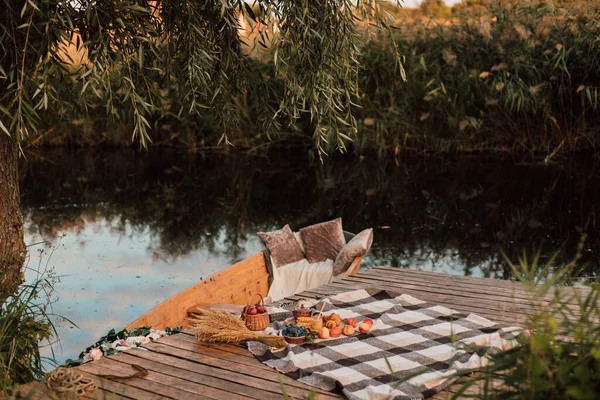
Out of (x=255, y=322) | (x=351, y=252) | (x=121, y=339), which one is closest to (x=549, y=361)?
(x=255, y=322)

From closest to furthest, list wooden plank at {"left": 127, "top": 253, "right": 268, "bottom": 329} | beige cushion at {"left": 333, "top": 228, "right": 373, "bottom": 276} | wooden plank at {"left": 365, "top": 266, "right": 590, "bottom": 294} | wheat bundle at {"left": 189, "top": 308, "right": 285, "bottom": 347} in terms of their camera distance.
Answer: wheat bundle at {"left": 189, "top": 308, "right": 285, "bottom": 347} → wooden plank at {"left": 127, "top": 253, "right": 268, "bottom": 329} → wooden plank at {"left": 365, "top": 266, "right": 590, "bottom": 294} → beige cushion at {"left": 333, "top": 228, "right": 373, "bottom": 276}

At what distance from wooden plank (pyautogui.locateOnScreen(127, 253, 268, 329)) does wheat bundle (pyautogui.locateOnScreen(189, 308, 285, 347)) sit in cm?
72

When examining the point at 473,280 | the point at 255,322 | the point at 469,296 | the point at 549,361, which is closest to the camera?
the point at 549,361

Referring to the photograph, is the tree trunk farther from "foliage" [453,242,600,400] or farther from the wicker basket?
"foliage" [453,242,600,400]

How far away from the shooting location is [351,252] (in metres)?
6.41

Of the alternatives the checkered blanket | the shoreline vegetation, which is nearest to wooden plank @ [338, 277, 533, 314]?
the checkered blanket

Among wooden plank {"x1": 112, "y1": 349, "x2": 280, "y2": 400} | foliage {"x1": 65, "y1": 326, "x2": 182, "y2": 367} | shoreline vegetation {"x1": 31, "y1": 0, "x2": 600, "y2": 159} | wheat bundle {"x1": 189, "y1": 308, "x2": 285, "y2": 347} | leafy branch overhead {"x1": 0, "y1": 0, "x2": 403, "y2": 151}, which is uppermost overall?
shoreline vegetation {"x1": 31, "y1": 0, "x2": 600, "y2": 159}

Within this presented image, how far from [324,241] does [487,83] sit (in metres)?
8.35

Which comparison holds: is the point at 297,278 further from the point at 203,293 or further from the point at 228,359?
the point at 228,359

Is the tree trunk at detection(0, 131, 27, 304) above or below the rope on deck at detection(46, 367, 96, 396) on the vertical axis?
above

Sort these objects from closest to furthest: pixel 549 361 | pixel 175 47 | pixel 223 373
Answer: pixel 549 361, pixel 223 373, pixel 175 47

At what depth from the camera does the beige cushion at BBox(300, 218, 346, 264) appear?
22.5 ft

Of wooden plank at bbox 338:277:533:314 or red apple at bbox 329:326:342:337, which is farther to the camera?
wooden plank at bbox 338:277:533:314

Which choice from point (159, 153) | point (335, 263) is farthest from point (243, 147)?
point (335, 263)
